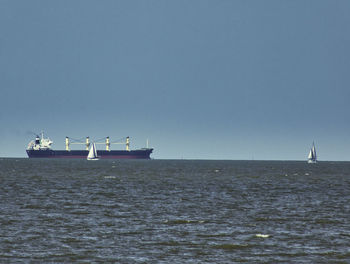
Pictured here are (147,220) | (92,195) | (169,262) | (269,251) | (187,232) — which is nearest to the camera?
(169,262)

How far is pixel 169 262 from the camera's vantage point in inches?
1091

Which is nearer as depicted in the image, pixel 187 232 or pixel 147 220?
pixel 187 232

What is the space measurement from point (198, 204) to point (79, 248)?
23.4m

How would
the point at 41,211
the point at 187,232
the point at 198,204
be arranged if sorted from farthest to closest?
the point at 198,204 → the point at 41,211 → the point at 187,232

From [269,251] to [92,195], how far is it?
3452 centimetres

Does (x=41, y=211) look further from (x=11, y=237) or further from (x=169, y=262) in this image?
(x=169, y=262)

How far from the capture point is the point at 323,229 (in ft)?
124

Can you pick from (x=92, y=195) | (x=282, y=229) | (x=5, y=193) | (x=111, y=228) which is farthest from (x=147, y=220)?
(x=5, y=193)

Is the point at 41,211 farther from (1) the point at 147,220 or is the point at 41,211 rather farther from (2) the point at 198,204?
(2) the point at 198,204

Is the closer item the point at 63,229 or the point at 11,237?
the point at 11,237

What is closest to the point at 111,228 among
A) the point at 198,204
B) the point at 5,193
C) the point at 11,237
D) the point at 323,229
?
the point at 11,237

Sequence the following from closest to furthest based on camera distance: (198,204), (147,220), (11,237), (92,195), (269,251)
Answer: (269,251) < (11,237) < (147,220) < (198,204) < (92,195)

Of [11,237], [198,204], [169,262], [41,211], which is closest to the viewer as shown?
[169,262]

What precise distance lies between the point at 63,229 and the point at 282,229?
12107 mm
